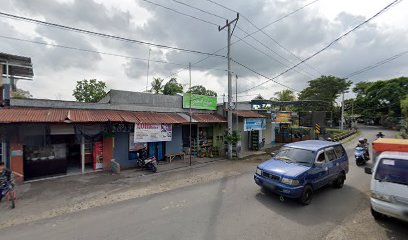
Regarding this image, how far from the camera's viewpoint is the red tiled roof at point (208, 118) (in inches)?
565

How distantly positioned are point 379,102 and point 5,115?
63.1 metres

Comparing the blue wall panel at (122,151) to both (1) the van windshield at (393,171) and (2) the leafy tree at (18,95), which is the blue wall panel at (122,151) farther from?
(1) the van windshield at (393,171)

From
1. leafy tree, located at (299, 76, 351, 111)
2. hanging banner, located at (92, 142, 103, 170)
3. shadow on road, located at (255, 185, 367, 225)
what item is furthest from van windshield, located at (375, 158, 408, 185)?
leafy tree, located at (299, 76, 351, 111)

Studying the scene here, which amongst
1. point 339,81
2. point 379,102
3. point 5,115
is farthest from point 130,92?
point 379,102

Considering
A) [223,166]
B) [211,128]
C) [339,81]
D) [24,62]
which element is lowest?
[223,166]

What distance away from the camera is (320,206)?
644 centimetres

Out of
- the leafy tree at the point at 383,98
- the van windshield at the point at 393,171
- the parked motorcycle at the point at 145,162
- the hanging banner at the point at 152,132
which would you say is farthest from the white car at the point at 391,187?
the leafy tree at the point at 383,98

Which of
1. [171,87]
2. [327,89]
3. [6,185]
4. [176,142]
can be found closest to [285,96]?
[327,89]

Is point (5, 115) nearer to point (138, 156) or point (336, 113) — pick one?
point (138, 156)

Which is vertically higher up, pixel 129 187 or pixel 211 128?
pixel 211 128

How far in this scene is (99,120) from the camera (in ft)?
32.5

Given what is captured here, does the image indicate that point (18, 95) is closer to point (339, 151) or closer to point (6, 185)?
point (6, 185)

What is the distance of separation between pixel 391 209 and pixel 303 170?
2185 mm

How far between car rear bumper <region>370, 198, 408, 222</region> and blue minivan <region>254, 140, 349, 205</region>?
1.73 m
